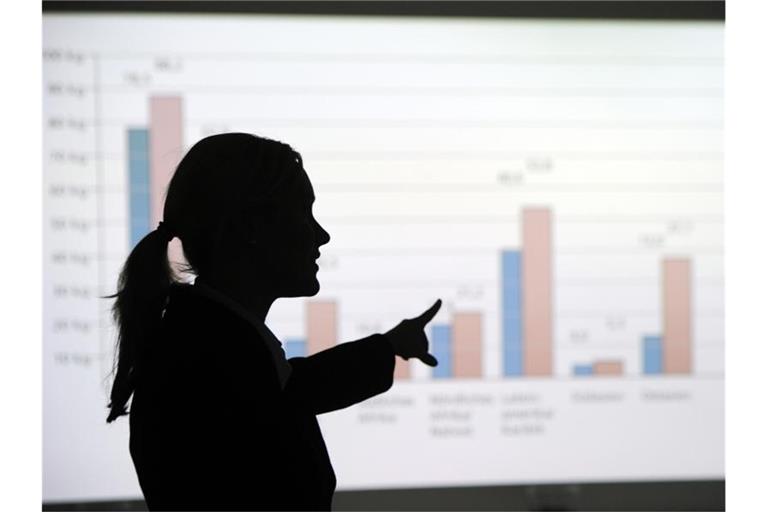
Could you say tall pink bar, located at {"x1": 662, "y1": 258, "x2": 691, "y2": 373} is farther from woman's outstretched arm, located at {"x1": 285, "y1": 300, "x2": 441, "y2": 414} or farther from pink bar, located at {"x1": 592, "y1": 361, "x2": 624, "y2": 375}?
woman's outstretched arm, located at {"x1": 285, "y1": 300, "x2": 441, "y2": 414}

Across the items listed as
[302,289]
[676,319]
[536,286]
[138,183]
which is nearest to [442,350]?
[536,286]

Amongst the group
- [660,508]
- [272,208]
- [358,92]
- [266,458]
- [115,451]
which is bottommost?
[660,508]

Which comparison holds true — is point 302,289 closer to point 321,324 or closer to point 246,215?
point 246,215

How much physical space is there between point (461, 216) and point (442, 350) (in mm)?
237

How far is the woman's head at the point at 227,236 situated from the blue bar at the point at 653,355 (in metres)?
0.92

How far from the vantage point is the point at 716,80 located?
1.48 meters

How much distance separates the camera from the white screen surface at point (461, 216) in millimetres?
1415

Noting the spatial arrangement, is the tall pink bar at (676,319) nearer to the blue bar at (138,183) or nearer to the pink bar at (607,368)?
the pink bar at (607,368)

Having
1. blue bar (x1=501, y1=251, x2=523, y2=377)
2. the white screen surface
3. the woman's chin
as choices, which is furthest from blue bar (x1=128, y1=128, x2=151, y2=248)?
the woman's chin

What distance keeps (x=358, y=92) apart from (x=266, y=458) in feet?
2.86

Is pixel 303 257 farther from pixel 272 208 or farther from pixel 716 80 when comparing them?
pixel 716 80

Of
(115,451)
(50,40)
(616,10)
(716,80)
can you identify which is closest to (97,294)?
→ (115,451)

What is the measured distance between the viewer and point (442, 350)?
4.68 feet

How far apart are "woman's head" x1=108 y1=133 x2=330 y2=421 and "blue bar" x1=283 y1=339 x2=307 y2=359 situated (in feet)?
2.07
